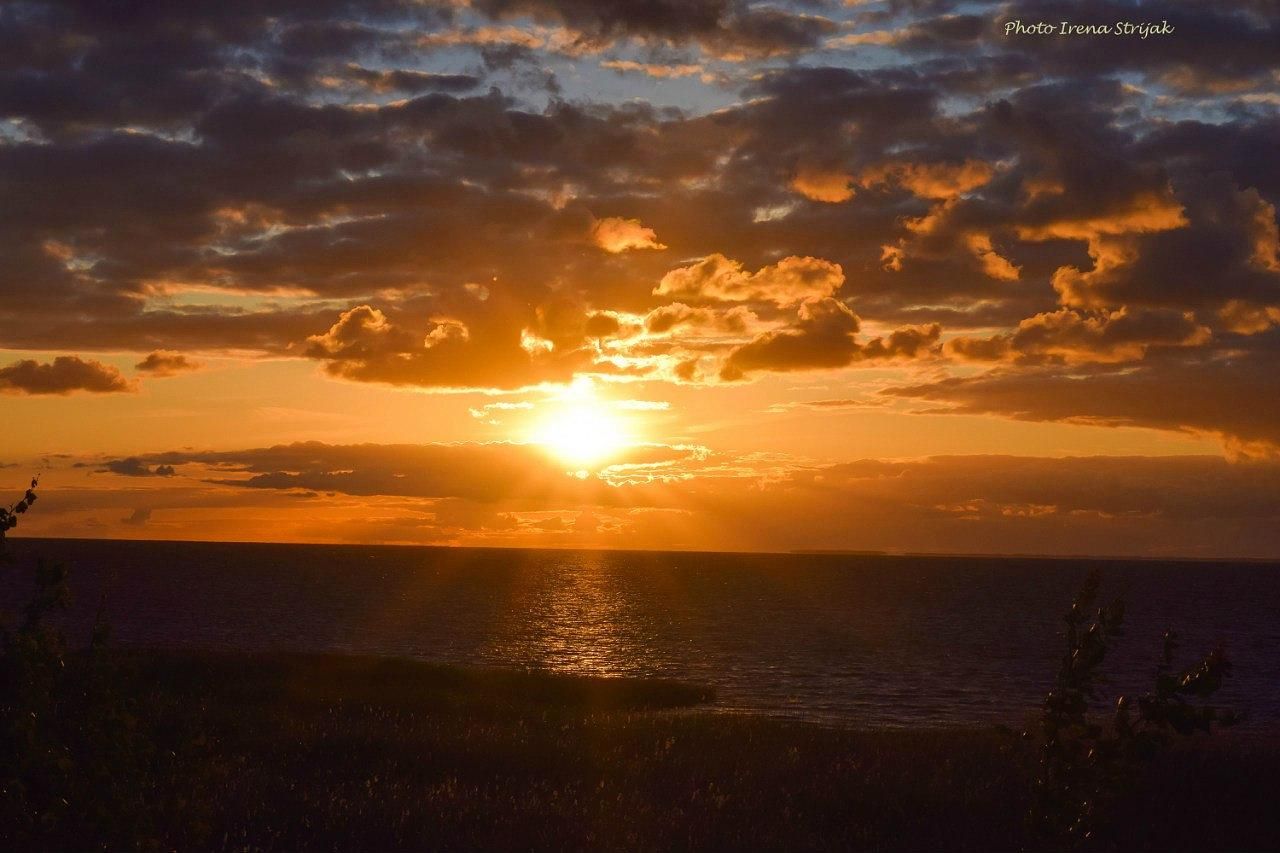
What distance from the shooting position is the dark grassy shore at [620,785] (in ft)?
46.7

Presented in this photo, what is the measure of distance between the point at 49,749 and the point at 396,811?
7.99 m

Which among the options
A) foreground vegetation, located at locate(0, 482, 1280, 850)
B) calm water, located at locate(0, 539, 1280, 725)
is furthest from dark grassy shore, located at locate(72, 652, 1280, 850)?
calm water, located at locate(0, 539, 1280, 725)

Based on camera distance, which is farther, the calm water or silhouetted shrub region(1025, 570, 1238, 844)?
the calm water

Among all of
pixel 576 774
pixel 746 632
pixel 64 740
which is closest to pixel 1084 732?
pixel 64 740

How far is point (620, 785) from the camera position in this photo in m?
18.4

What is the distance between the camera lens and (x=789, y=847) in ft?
47.9

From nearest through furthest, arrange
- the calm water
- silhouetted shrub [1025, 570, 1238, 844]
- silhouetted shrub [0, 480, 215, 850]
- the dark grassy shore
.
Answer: silhouetted shrub [0, 480, 215, 850] → silhouetted shrub [1025, 570, 1238, 844] → the dark grassy shore → the calm water

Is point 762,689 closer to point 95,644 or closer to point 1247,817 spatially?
point 1247,817

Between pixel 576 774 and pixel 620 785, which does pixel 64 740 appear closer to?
pixel 620 785

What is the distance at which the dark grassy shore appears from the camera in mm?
14227

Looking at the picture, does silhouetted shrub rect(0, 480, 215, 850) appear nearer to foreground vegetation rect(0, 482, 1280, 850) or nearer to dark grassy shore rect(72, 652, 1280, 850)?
foreground vegetation rect(0, 482, 1280, 850)

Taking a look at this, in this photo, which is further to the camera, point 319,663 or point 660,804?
point 319,663

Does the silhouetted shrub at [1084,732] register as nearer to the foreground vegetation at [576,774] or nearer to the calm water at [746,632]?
the foreground vegetation at [576,774]

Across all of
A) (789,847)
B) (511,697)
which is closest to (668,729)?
(789,847)
